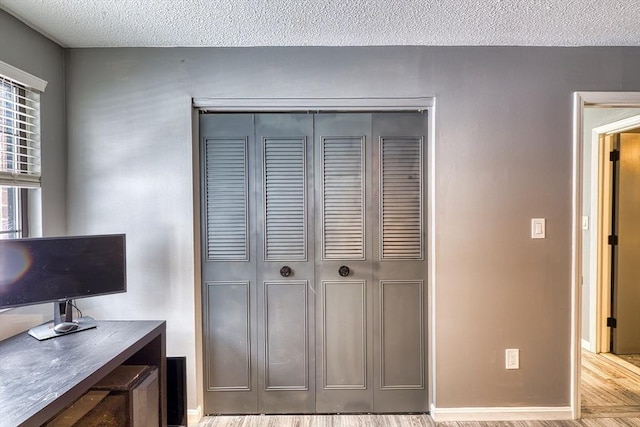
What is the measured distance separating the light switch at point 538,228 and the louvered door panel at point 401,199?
26.8 inches

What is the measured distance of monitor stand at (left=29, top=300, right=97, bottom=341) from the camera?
1.74 m

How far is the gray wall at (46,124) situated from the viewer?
1.84 meters

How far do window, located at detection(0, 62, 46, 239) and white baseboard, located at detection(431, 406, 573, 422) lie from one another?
2.70 m

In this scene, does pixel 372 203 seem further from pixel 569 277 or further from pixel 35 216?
pixel 35 216

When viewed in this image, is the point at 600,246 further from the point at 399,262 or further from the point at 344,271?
the point at 344,271

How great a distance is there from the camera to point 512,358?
227 cm

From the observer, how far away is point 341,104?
227 centimetres

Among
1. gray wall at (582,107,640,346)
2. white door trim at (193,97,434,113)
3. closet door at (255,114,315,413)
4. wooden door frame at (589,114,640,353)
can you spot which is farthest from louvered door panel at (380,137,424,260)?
wooden door frame at (589,114,640,353)

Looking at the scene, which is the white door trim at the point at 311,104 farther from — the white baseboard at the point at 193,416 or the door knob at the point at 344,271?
the white baseboard at the point at 193,416

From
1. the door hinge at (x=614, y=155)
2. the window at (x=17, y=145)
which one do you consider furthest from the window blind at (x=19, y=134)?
the door hinge at (x=614, y=155)

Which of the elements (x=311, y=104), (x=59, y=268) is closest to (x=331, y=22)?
(x=311, y=104)

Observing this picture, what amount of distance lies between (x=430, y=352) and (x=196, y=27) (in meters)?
2.38

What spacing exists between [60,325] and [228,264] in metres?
0.91

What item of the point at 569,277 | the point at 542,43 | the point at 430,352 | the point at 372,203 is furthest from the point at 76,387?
the point at 542,43
